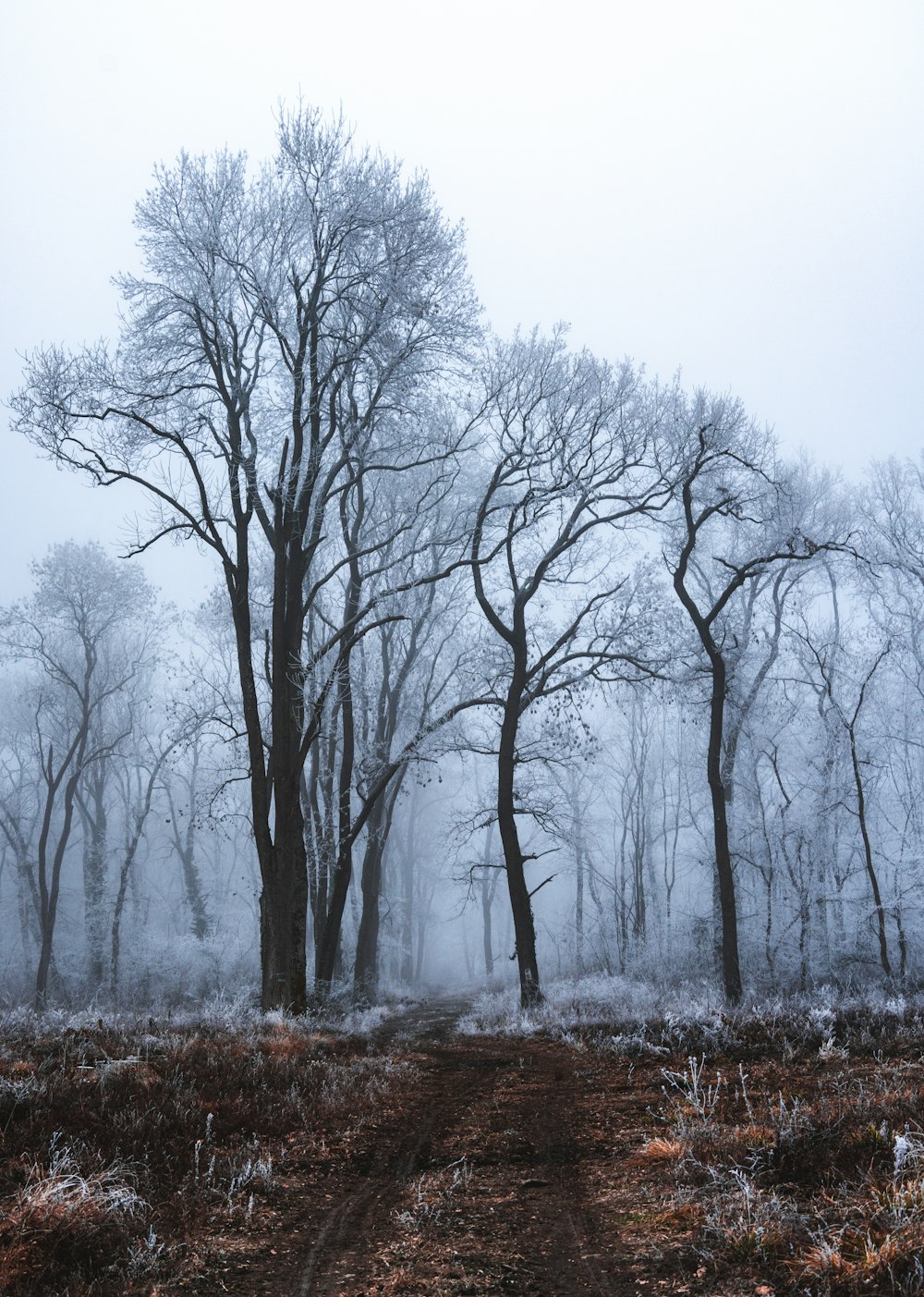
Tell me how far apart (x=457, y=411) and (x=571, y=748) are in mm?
8297

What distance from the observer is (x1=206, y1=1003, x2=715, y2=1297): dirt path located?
3826 mm

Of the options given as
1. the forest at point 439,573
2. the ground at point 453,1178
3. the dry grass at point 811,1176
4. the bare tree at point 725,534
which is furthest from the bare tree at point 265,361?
the dry grass at point 811,1176

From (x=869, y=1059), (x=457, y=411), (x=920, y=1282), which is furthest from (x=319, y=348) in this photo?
(x=920, y=1282)

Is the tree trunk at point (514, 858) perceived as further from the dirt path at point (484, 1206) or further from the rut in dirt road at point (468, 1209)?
the dirt path at point (484, 1206)

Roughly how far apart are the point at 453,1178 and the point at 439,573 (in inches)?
493

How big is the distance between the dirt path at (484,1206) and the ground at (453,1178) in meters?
0.02

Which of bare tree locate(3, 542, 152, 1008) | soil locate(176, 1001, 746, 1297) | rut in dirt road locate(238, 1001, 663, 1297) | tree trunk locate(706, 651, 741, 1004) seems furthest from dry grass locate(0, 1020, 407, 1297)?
bare tree locate(3, 542, 152, 1008)

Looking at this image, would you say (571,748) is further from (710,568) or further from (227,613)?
(227,613)

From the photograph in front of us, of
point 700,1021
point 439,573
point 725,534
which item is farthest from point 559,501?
point 700,1021

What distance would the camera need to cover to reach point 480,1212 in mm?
4723

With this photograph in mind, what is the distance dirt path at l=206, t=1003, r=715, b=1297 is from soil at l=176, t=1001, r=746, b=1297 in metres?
0.01

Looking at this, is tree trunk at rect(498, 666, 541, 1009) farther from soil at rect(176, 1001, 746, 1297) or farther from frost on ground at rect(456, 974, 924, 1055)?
soil at rect(176, 1001, 746, 1297)

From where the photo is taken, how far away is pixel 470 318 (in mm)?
15516

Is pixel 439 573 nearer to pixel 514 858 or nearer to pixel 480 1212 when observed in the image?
pixel 514 858
